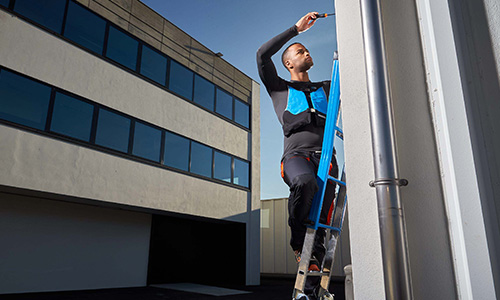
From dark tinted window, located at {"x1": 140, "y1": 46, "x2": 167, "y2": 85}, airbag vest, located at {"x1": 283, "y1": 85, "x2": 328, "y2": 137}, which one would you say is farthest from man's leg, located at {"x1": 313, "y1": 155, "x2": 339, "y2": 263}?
dark tinted window, located at {"x1": 140, "y1": 46, "x2": 167, "y2": 85}

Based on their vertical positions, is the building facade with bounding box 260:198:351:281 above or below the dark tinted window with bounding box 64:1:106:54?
below

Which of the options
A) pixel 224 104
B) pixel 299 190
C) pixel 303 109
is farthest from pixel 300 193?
pixel 224 104

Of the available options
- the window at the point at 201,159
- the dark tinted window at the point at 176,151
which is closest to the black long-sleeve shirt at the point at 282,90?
the dark tinted window at the point at 176,151

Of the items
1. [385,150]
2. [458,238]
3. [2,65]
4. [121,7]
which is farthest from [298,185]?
[121,7]

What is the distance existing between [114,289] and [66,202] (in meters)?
2.29

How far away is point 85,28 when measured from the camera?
25.8ft

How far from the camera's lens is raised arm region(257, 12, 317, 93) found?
1913mm

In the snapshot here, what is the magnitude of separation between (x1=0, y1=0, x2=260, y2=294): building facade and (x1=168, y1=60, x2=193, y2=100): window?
0.04 meters

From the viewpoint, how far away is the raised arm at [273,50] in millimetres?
1913

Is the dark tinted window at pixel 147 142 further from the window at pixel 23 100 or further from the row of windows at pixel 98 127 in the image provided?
the window at pixel 23 100

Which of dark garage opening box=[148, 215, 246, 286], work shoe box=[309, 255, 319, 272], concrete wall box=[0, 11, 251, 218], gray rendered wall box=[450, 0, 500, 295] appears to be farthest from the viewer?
dark garage opening box=[148, 215, 246, 286]

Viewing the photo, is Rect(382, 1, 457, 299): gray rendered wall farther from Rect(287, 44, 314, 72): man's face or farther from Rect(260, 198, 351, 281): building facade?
Rect(260, 198, 351, 281): building facade

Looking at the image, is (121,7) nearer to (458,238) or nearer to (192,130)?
(192,130)

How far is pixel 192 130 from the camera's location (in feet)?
33.6
